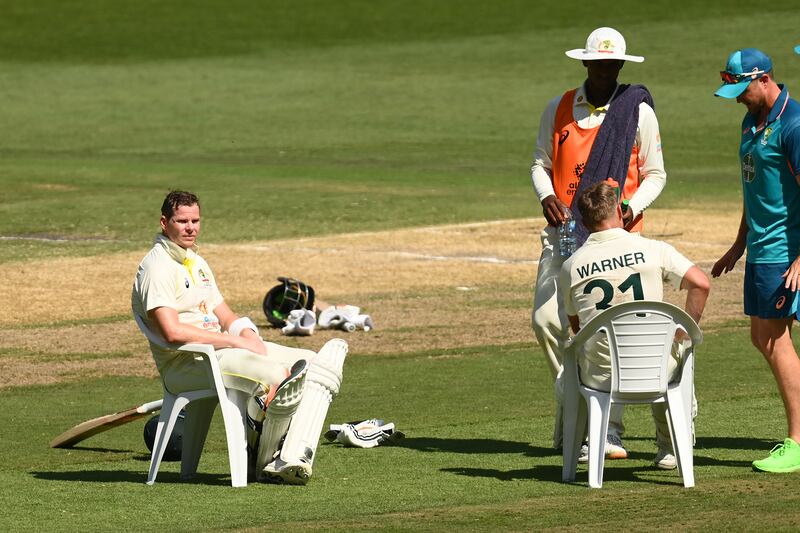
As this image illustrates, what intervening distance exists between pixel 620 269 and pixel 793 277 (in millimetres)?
931

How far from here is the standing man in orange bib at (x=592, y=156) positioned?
31.6 ft

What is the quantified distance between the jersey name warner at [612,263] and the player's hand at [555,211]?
1.01 meters

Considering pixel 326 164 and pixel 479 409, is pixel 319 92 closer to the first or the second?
pixel 326 164

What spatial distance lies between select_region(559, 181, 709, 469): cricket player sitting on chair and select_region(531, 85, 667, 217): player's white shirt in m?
0.96

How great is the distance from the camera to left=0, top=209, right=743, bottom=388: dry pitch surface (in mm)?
14172

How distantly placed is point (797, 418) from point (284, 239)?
1326 centimetres

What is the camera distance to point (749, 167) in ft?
29.7

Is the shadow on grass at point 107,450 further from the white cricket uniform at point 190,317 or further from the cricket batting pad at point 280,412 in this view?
the cricket batting pad at point 280,412

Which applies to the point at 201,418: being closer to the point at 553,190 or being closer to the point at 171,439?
the point at 171,439

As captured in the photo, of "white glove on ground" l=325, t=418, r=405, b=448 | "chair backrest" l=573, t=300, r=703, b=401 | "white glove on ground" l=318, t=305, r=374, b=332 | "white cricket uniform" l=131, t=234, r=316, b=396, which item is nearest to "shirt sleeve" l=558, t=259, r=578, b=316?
"chair backrest" l=573, t=300, r=703, b=401

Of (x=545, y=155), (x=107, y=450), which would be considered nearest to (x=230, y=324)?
(x=107, y=450)

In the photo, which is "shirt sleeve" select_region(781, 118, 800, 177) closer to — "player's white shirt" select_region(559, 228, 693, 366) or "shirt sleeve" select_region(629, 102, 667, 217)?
"player's white shirt" select_region(559, 228, 693, 366)

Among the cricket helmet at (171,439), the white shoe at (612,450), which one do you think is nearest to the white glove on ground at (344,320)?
the cricket helmet at (171,439)

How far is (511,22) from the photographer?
62.9 meters
